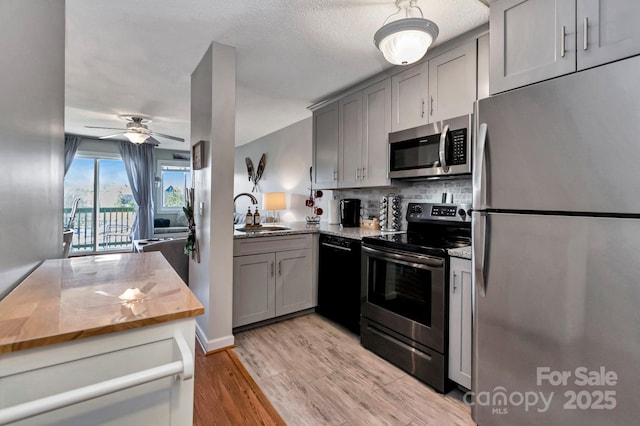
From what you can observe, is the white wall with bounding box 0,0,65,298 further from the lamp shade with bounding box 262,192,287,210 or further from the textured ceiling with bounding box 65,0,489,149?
the lamp shade with bounding box 262,192,287,210

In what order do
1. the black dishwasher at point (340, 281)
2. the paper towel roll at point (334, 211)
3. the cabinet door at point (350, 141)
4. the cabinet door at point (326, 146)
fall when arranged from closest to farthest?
1. the black dishwasher at point (340, 281)
2. the cabinet door at point (350, 141)
3. the cabinet door at point (326, 146)
4. the paper towel roll at point (334, 211)

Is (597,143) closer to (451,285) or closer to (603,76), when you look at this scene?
(603,76)

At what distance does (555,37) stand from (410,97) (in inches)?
46.2

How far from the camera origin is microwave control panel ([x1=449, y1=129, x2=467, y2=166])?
210 cm

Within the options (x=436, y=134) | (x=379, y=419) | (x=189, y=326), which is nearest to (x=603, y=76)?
(x=436, y=134)

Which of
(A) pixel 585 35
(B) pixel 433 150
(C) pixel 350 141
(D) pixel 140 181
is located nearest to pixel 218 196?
(C) pixel 350 141

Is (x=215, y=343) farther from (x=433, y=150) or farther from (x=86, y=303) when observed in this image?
(x=433, y=150)

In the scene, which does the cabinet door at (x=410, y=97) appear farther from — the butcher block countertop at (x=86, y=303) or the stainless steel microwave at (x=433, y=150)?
the butcher block countertop at (x=86, y=303)

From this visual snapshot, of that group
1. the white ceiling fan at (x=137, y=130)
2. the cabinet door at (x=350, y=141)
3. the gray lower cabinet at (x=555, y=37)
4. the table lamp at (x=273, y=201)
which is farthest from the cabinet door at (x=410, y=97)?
the white ceiling fan at (x=137, y=130)

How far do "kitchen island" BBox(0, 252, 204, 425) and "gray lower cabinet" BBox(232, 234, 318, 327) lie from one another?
5.85 ft

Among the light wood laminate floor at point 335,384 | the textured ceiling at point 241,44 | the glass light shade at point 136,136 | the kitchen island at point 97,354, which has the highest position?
the textured ceiling at point 241,44

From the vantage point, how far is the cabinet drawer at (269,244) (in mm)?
→ 2670

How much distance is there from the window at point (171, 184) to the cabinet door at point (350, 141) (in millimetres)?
5255

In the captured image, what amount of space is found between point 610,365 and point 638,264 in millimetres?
412
